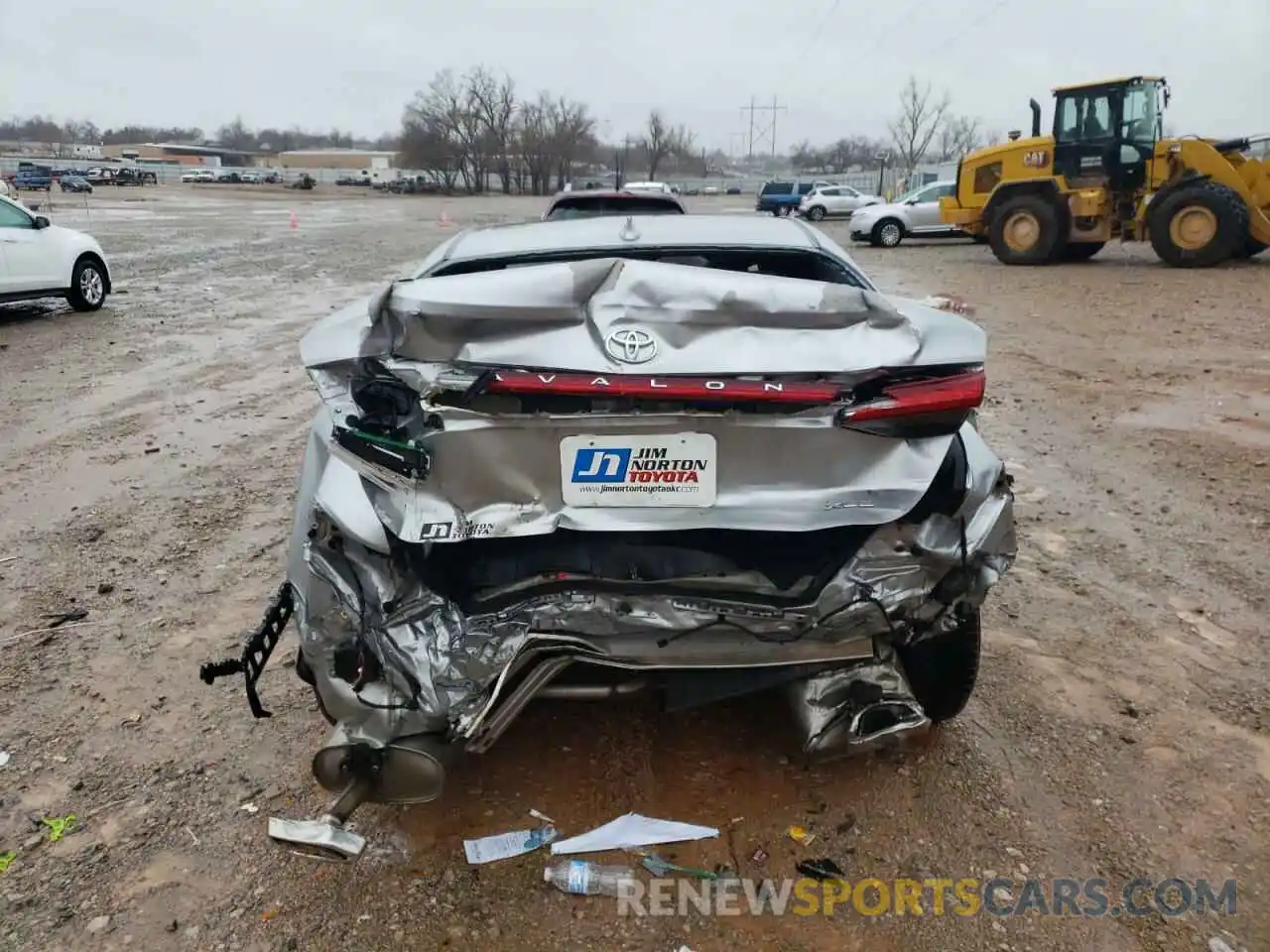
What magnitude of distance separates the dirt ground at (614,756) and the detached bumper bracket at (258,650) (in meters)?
0.36

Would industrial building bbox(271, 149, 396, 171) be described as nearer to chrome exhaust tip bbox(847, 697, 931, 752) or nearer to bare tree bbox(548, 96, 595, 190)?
bare tree bbox(548, 96, 595, 190)

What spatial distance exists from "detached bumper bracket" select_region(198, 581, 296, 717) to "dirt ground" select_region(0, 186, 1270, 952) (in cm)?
36

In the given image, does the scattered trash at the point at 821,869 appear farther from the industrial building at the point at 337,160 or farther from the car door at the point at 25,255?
the industrial building at the point at 337,160

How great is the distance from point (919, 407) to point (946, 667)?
37.7 inches

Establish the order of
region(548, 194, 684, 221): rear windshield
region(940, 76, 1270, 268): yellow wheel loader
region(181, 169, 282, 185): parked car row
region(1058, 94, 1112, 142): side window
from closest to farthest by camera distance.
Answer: region(548, 194, 684, 221): rear windshield < region(940, 76, 1270, 268): yellow wheel loader < region(1058, 94, 1112, 142): side window < region(181, 169, 282, 185): parked car row

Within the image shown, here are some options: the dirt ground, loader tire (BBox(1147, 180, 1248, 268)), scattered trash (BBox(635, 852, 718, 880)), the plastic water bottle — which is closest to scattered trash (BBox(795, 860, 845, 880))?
the dirt ground

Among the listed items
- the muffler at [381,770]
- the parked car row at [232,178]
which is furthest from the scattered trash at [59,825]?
the parked car row at [232,178]

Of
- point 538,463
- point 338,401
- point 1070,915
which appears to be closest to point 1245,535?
point 1070,915

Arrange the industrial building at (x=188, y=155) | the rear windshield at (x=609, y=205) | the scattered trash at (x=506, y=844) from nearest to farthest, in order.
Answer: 1. the scattered trash at (x=506, y=844)
2. the rear windshield at (x=609, y=205)
3. the industrial building at (x=188, y=155)

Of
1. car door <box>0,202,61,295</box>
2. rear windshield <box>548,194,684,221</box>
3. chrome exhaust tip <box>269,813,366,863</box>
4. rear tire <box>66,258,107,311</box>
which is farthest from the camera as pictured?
rear tire <box>66,258,107,311</box>

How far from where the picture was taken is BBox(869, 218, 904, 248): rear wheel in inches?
931

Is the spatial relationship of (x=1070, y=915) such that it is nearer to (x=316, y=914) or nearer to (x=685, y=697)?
(x=685, y=697)

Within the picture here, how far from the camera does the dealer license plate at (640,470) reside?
7.38ft

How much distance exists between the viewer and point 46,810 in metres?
2.67
